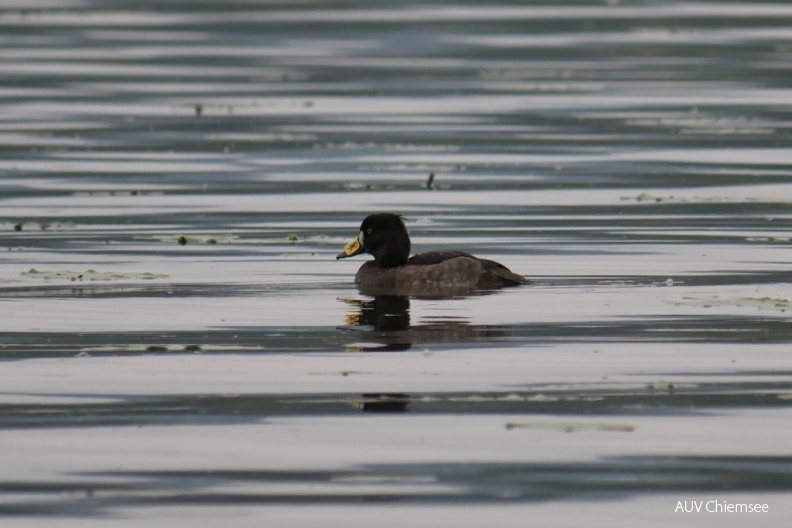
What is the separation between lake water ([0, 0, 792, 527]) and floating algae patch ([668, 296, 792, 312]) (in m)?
0.03

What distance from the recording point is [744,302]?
13.0 m

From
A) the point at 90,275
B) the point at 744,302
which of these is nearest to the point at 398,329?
the point at 744,302

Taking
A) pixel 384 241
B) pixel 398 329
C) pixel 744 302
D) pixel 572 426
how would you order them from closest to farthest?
pixel 572 426, pixel 398 329, pixel 744 302, pixel 384 241

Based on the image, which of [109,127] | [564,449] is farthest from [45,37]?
[564,449]

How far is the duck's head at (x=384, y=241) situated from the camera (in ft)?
50.2

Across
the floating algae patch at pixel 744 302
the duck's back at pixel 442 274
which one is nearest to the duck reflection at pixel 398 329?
the duck's back at pixel 442 274

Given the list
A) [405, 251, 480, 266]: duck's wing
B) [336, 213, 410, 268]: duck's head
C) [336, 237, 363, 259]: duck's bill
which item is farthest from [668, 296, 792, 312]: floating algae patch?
[336, 237, 363, 259]: duck's bill

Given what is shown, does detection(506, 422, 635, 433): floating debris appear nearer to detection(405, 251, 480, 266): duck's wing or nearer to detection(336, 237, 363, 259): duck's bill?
detection(405, 251, 480, 266): duck's wing

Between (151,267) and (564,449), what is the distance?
23.7 ft

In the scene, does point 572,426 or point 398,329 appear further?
point 398,329

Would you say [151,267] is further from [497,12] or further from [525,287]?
[497,12]

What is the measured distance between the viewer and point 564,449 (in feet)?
29.2

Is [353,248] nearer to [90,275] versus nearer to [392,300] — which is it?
[392,300]

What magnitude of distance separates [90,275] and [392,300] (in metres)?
2.36
